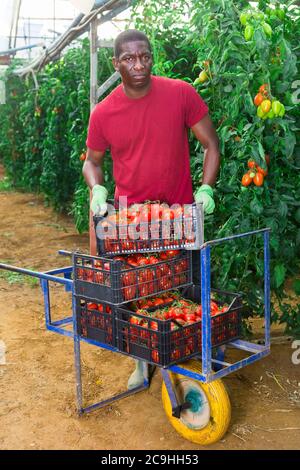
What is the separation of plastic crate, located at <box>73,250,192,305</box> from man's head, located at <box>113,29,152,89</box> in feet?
3.06

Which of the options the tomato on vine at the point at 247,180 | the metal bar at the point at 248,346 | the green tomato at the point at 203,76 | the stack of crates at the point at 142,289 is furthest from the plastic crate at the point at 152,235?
the green tomato at the point at 203,76

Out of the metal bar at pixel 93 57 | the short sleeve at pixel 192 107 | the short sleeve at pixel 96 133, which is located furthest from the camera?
the metal bar at pixel 93 57

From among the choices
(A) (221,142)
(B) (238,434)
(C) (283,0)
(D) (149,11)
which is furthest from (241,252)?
(D) (149,11)

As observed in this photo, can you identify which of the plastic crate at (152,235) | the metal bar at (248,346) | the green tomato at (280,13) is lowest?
the metal bar at (248,346)

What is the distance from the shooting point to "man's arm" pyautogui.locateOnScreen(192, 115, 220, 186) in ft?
10.9

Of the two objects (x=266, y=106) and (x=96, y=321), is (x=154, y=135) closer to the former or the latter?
(x=266, y=106)

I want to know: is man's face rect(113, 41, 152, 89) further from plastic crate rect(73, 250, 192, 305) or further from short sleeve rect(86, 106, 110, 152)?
plastic crate rect(73, 250, 192, 305)

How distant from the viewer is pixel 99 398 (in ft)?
12.0

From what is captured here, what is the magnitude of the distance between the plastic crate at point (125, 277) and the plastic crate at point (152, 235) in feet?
0.29

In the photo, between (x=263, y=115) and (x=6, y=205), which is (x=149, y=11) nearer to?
(x=263, y=115)

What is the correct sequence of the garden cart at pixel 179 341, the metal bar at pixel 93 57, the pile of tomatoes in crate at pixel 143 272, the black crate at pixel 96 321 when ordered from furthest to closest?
the metal bar at pixel 93 57, the black crate at pixel 96 321, the pile of tomatoes in crate at pixel 143 272, the garden cart at pixel 179 341

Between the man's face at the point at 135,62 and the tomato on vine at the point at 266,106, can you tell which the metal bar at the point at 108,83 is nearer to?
the man's face at the point at 135,62

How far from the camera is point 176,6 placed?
15.6ft

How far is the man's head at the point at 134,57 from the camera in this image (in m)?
3.15
